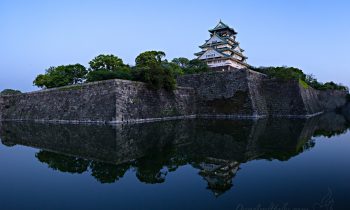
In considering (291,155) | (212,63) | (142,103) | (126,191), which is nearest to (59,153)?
(126,191)

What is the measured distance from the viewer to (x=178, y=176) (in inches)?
202

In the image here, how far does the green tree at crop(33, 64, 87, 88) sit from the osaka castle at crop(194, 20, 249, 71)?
47.3 ft

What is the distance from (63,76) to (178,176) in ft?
89.4

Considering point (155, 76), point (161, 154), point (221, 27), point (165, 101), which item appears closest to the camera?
point (161, 154)

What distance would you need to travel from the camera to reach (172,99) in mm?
19422

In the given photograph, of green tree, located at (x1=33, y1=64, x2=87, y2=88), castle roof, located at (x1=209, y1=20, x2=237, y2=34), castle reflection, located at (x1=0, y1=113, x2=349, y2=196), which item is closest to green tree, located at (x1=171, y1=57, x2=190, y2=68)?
castle roof, located at (x1=209, y1=20, x2=237, y2=34)

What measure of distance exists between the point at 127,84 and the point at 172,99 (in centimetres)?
418

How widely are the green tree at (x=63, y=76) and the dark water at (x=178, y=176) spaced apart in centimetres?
2223

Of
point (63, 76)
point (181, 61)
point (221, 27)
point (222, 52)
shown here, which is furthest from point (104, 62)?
point (221, 27)

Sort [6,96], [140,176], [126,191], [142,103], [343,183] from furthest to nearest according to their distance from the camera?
1. [6,96]
2. [142,103]
3. [140,176]
4. [343,183]
5. [126,191]

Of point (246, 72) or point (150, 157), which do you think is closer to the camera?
point (150, 157)

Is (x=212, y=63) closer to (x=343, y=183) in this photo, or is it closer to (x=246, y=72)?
(x=246, y=72)

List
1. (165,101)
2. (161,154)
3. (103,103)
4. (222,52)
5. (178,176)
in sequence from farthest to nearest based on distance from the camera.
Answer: (222,52) → (165,101) → (103,103) → (161,154) → (178,176)

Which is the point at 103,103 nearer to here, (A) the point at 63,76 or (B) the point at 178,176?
(B) the point at 178,176
